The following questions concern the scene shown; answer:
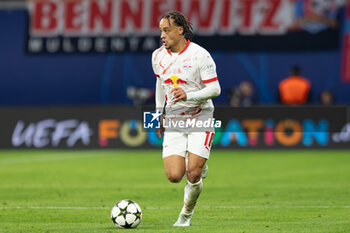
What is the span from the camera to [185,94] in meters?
8.95

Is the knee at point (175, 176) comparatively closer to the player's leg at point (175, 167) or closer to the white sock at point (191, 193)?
the player's leg at point (175, 167)

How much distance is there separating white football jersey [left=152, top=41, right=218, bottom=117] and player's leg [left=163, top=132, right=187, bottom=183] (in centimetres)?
34

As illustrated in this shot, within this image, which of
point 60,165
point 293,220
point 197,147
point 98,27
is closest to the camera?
point 197,147

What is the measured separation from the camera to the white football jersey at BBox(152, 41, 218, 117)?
9148 millimetres

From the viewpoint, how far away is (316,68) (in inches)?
1008

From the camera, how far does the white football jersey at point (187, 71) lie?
9.15m

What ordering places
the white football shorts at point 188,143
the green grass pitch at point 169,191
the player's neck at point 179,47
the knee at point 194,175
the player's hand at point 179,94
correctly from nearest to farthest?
the player's hand at point 179,94
the knee at point 194,175
the white football shorts at point 188,143
the player's neck at point 179,47
the green grass pitch at point 169,191

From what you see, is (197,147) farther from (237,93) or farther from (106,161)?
(237,93)

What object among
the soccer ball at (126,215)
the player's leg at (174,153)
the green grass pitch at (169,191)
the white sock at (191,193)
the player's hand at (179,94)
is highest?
the player's hand at (179,94)

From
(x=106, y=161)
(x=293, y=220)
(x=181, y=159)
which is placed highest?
(x=181, y=159)

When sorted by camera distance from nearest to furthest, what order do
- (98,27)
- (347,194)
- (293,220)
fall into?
(293,220) → (347,194) → (98,27)

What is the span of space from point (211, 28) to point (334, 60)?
12.1 ft

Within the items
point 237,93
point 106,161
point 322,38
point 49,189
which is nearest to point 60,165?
point 106,161

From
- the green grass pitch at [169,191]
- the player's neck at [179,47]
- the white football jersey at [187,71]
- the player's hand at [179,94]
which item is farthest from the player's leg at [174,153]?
the player's neck at [179,47]
